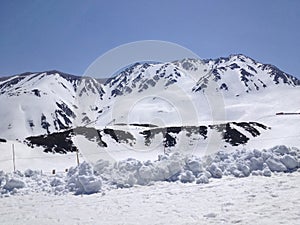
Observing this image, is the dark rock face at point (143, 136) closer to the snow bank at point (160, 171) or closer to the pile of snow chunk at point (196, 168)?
the snow bank at point (160, 171)

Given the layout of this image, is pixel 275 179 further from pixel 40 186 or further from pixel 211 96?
pixel 211 96


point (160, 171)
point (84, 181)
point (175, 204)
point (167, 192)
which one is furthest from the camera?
point (160, 171)

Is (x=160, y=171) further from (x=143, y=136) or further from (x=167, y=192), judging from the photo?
(x=143, y=136)

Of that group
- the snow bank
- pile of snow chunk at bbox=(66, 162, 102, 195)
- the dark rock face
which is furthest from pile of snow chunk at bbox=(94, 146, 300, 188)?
the dark rock face

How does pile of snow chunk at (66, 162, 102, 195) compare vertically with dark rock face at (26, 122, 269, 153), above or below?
below

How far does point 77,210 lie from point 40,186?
4.51 meters

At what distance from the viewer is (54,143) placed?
41.2 meters

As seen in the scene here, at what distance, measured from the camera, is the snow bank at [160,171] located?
42.7ft

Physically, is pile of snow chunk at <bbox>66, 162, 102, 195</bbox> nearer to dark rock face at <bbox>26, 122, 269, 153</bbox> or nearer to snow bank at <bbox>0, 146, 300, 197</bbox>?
snow bank at <bbox>0, 146, 300, 197</bbox>

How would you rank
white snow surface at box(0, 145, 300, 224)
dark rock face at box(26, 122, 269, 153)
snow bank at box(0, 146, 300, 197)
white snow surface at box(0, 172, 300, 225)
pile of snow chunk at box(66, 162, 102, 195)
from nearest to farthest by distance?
white snow surface at box(0, 172, 300, 225) < white snow surface at box(0, 145, 300, 224) < pile of snow chunk at box(66, 162, 102, 195) < snow bank at box(0, 146, 300, 197) < dark rock face at box(26, 122, 269, 153)

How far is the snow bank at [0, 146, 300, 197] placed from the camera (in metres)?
13.0

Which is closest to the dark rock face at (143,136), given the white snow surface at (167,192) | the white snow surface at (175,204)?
the white snow surface at (167,192)

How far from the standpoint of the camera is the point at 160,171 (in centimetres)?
1364

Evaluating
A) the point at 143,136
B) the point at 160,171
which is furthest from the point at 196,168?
the point at 143,136
